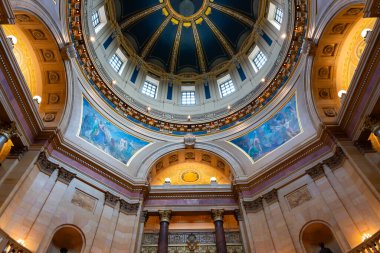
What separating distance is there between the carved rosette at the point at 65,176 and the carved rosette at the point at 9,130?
315 cm

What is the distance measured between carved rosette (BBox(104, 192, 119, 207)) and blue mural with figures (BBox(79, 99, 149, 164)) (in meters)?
3.22

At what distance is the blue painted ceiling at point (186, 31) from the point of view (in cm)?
2767

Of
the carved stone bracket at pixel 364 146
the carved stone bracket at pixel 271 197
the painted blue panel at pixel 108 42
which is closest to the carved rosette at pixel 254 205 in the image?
the carved stone bracket at pixel 271 197

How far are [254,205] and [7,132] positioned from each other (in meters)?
13.8

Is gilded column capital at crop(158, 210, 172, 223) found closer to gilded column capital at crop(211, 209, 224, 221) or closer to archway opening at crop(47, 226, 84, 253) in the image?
gilded column capital at crop(211, 209, 224, 221)

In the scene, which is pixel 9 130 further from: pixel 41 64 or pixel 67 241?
pixel 67 241

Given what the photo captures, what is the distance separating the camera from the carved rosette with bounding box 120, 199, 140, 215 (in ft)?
51.8

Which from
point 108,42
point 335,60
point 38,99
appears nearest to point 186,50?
point 108,42

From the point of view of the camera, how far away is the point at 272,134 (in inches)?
741

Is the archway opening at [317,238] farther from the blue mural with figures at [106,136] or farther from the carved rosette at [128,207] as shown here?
the blue mural with figures at [106,136]

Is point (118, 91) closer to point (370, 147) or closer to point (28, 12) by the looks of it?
point (28, 12)

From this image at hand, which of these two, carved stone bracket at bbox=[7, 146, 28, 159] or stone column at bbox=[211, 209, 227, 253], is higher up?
carved stone bracket at bbox=[7, 146, 28, 159]

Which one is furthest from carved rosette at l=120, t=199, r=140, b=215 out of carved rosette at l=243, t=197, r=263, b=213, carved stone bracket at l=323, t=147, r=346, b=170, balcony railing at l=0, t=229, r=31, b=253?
carved stone bracket at l=323, t=147, r=346, b=170

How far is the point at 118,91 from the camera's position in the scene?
2114cm
